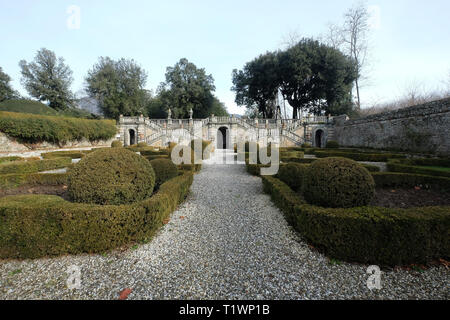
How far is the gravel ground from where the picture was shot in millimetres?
2459

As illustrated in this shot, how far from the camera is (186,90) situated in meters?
35.5

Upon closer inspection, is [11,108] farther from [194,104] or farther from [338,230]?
[338,230]

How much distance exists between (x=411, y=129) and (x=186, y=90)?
32.8m

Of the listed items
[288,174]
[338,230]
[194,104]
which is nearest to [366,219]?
[338,230]

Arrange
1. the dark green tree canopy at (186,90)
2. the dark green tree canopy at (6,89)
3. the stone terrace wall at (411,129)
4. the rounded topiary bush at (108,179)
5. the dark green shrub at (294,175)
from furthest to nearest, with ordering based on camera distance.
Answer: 1. the dark green tree canopy at (186,90)
2. the dark green tree canopy at (6,89)
3. the stone terrace wall at (411,129)
4. the dark green shrub at (294,175)
5. the rounded topiary bush at (108,179)

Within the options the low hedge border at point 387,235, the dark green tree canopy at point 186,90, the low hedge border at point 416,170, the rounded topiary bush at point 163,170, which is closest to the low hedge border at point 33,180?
the rounded topiary bush at point 163,170

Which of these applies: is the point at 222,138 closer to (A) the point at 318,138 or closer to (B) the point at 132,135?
(B) the point at 132,135

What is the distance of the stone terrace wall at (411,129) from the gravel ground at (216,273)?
1428cm

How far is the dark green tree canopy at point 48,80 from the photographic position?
3166 centimetres

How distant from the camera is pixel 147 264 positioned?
302cm

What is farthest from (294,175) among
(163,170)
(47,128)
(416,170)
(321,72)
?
(321,72)

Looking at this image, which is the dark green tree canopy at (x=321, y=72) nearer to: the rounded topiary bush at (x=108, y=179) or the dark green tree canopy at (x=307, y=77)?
the dark green tree canopy at (x=307, y=77)

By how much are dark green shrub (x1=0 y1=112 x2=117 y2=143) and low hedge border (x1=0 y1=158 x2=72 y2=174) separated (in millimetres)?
8701

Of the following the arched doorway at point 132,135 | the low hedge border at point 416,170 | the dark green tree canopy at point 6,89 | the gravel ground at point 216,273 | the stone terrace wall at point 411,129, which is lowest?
the gravel ground at point 216,273
